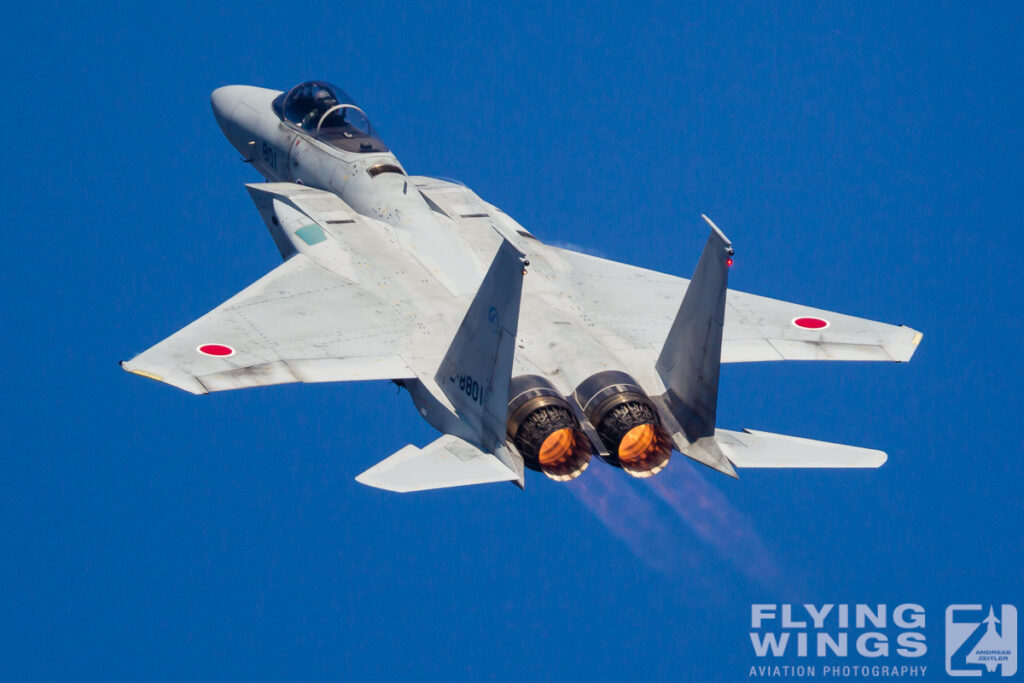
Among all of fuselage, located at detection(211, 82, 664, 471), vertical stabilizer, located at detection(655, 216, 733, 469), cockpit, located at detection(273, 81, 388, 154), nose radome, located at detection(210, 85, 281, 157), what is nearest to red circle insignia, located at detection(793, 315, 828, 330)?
fuselage, located at detection(211, 82, 664, 471)

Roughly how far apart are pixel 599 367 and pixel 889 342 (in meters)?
4.15

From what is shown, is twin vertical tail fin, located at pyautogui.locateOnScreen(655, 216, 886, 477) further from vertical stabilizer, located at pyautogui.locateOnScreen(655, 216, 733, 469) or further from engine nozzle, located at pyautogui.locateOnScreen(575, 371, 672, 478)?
engine nozzle, located at pyautogui.locateOnScreen(575, 371, 672, 478)

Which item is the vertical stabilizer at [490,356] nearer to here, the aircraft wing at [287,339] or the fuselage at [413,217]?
the fuselage at [413,217]

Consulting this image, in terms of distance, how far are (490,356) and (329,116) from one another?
7925 mm

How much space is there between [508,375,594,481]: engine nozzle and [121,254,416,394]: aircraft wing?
6.20 feet

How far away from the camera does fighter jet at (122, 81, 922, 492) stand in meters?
18.1

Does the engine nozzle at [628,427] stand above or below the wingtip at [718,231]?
below

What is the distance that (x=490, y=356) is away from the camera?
18109 mm

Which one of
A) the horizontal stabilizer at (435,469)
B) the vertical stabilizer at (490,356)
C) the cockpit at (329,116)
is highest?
the cockpit at (329,116)

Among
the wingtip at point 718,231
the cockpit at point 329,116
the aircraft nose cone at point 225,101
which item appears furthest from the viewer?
the aircraft nose cone at point 225,101

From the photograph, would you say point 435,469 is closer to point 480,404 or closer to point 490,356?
point 480,404

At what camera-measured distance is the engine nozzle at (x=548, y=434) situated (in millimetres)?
18141

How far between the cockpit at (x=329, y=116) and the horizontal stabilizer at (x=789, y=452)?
326 inches

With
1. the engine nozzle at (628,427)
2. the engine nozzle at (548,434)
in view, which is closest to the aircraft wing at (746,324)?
the engine nozzle at (628,427)
